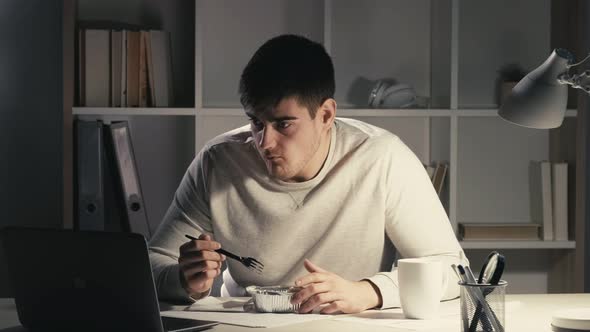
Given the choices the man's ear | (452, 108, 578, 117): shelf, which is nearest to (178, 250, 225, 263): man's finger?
the man's ear

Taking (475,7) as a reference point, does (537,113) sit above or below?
below

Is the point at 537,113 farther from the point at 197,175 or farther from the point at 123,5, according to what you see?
the point at 123,5

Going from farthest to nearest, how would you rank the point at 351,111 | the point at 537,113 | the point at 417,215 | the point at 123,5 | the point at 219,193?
the point at 123,5
the point at 351,111
the point at 219,193
the point at 417,215
the point at 537,113

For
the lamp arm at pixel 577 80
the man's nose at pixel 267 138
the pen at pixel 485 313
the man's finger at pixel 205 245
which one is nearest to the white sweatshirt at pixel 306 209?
the man's nose at pixel 267 138

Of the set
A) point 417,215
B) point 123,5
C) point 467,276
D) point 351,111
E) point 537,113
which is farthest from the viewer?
point 123,5

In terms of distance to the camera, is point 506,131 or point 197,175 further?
point 506,131

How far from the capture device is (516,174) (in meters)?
3.55

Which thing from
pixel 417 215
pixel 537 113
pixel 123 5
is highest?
pixel 123 5

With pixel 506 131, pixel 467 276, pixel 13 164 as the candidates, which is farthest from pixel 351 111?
pixel 467 276

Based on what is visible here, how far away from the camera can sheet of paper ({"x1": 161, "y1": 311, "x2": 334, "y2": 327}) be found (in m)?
1.70

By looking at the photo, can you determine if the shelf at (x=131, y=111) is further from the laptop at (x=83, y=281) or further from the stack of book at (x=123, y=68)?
the laptop at (x=83, y=281)

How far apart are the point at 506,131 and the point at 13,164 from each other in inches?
73.4

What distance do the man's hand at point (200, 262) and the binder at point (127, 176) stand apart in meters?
1.40

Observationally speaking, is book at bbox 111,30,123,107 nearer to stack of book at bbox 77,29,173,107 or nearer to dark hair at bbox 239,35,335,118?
stack of book at bbox 77,29,173,107
